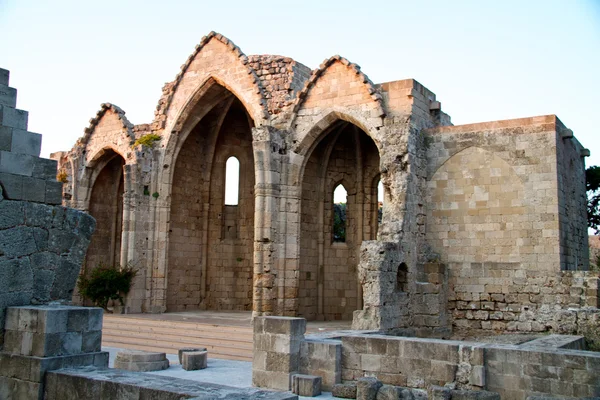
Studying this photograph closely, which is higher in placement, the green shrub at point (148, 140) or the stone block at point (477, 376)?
the green shrub at point (148, 140)

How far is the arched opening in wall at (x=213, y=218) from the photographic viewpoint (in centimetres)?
1831

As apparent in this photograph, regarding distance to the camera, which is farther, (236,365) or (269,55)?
(269,55)

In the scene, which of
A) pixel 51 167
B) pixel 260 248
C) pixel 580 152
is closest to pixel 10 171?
pixel 51 167

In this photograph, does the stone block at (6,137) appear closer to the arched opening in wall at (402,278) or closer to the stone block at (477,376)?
the stone block at (477,376)

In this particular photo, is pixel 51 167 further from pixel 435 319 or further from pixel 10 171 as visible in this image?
pixel 435 319

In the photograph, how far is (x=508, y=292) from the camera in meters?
12.4

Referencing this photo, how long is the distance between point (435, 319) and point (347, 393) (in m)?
5.71

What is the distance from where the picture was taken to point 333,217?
670 inches

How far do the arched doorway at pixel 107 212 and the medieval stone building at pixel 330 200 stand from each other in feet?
0.15

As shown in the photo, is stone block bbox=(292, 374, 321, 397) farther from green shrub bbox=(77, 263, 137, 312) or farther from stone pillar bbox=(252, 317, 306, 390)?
green shrub bbox=(77, 263, 137, 312)

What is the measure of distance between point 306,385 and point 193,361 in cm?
229

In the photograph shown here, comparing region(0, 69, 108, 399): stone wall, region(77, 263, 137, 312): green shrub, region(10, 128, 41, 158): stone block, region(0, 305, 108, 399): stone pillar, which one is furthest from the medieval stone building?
region(10, 128, 41, 158): stone block

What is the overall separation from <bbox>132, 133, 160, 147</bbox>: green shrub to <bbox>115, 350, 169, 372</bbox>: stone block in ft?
31.2

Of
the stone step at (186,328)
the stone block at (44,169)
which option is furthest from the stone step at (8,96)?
the stone step at (186,328)
